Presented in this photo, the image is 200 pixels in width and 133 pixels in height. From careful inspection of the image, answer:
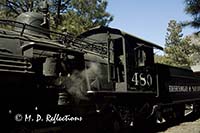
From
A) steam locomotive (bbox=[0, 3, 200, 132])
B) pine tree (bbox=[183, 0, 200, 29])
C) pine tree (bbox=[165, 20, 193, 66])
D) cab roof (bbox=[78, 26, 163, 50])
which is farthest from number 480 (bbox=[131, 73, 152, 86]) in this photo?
pine tree (bbox=[165, 20, 193, 66])

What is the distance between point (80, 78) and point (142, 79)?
3.40 meters

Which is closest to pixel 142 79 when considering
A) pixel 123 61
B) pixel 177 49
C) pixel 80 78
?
pixel 123 61

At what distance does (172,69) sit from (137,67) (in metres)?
3.80

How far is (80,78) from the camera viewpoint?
8.35 meters

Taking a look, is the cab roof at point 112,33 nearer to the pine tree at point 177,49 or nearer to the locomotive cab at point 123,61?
the locomotive cab at point 123,61

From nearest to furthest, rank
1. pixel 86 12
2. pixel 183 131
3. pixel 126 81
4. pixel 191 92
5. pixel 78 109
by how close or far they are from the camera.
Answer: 1. pixel 78 109
2. pixel 126 81
3. pixel 183 131
4. pixel 191 92
5. pixel 86 12

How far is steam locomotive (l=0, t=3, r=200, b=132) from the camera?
6.70m

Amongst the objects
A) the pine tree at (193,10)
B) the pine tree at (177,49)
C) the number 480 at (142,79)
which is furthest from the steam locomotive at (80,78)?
the pine tree at (177,49)

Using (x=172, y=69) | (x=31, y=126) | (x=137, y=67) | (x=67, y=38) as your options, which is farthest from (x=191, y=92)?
(x=31, y=126)

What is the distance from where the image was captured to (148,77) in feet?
38.4

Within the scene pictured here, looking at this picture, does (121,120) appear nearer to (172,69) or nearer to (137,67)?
(137,67)

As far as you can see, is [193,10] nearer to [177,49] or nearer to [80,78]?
[80,78]

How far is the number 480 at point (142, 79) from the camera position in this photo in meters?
10.6

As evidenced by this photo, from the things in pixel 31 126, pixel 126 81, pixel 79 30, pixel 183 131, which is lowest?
pixel 183 131
